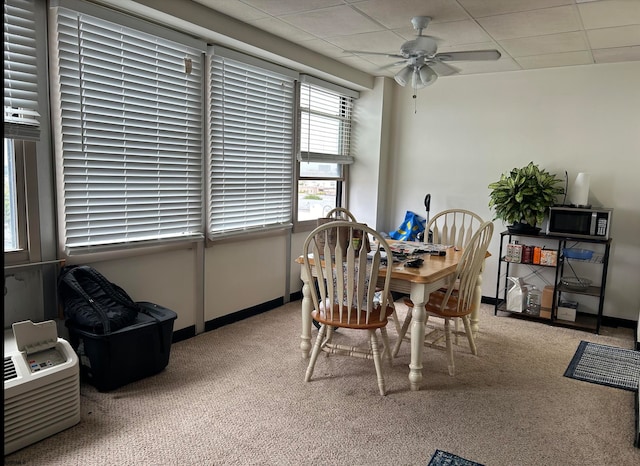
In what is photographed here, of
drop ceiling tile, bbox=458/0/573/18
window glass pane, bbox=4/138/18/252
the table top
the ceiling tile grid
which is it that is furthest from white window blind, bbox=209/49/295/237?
drop ceiling tile, bbox=458/0/573/18

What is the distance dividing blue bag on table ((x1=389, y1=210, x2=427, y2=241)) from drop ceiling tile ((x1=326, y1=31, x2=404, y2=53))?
1.79 metres

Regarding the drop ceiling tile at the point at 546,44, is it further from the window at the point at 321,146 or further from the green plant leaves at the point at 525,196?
the window at the point at 321,146

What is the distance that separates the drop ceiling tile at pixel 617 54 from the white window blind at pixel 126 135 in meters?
3.16

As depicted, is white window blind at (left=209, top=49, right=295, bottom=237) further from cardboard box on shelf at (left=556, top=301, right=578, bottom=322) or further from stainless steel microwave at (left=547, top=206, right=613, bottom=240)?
cardboard box on shelf at (left=556, top=301, right=578, bottom=322)

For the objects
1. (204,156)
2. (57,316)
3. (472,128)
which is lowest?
(57,316)

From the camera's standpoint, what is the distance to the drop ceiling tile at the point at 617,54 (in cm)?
374

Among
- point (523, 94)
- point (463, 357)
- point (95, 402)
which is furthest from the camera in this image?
point (523, 94)

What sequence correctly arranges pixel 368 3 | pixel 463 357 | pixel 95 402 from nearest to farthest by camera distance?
pixel 95 402 < pixel 368 3 < pixel 463 357

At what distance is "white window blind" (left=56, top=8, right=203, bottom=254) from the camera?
9.01 ft

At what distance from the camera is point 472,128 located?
4875 millimetres

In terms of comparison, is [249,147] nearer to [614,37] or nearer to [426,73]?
[426,73]

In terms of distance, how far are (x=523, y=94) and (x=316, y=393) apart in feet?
11.5

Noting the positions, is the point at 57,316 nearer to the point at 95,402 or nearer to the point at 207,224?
the point at 95,402

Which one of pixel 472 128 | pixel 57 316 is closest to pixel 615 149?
pixel 472 128
